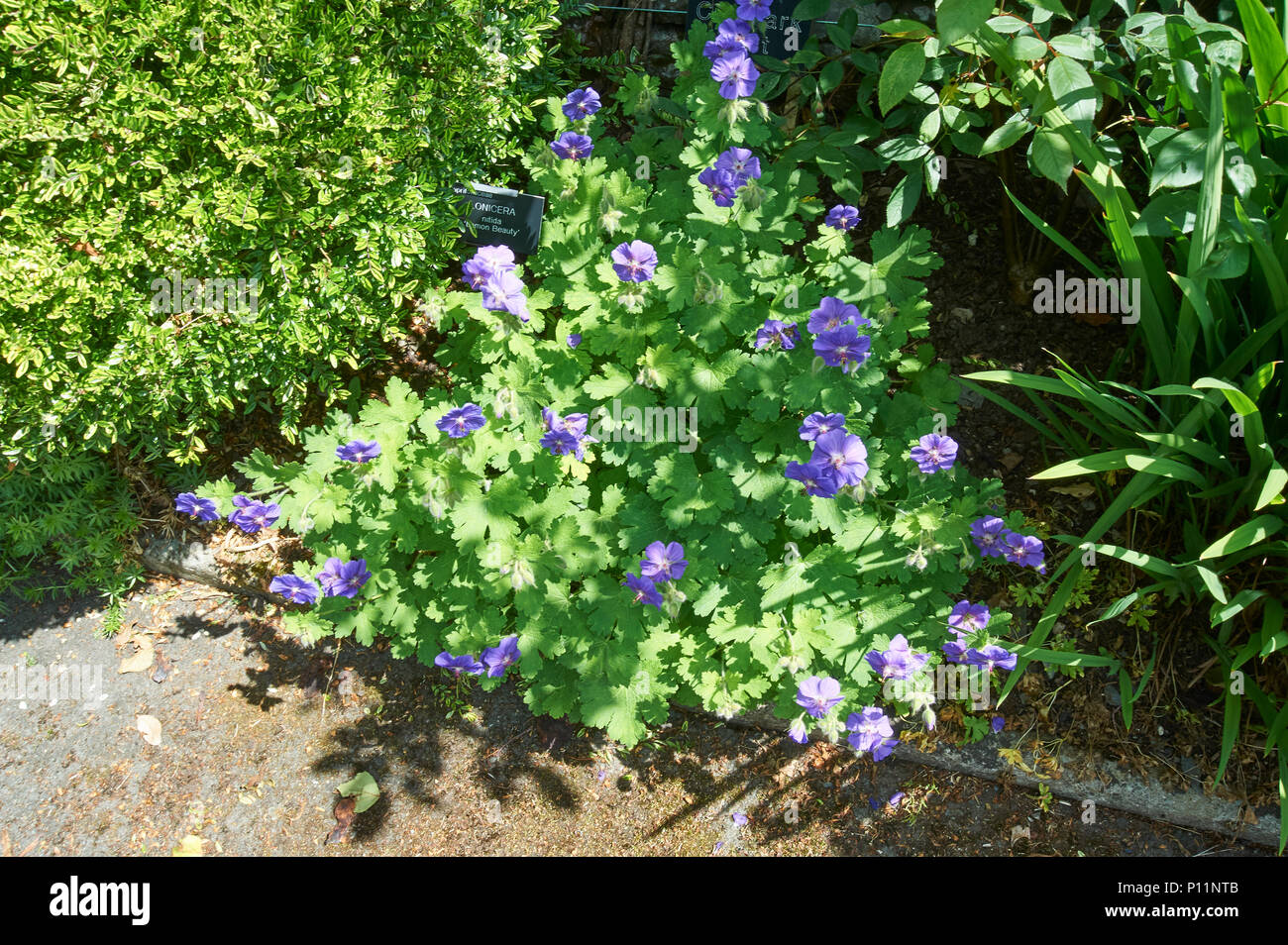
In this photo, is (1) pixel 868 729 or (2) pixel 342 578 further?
(2) pixel 342 578

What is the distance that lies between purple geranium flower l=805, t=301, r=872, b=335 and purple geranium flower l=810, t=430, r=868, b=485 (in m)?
0.31

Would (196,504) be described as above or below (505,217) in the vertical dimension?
below

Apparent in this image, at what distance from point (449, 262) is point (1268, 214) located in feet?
9.37

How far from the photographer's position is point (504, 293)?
8.22 feet

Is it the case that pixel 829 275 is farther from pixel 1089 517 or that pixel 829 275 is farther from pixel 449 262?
pixel 449 262

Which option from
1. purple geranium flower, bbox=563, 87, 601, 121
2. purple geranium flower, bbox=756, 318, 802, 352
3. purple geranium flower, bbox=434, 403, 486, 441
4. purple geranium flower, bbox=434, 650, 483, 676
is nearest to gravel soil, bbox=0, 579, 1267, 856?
purple geranium flower, bbox=434, 650, 483, 676

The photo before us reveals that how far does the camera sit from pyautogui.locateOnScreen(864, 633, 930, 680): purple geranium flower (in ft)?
7.45

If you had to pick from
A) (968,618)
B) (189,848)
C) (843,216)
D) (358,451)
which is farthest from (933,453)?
(189,848)

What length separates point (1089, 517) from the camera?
3023mm

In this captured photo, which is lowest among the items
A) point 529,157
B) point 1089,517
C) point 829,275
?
point 1089,517

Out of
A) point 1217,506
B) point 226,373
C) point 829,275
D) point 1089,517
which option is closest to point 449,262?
point 226,373

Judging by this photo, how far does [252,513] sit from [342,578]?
31cm

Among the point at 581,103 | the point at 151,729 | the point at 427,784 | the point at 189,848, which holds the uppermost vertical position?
the point at 581,103

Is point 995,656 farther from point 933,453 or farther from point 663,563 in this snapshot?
point 663,563
